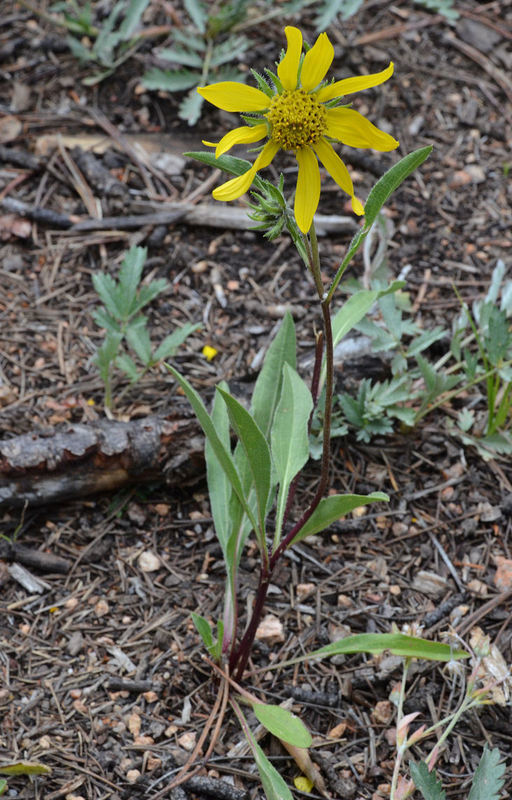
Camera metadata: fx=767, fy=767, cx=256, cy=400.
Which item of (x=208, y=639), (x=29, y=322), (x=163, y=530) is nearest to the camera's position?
(x=208, y=639)

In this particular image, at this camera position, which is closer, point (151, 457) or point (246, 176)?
point (246, 176)

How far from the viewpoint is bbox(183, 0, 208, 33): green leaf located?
329cm

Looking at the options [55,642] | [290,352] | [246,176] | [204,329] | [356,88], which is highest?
[356,88]

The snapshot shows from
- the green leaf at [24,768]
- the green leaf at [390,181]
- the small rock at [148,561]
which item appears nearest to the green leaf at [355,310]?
the green leaf at [390,181]

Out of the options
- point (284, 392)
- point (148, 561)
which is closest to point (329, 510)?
point (284, 392)

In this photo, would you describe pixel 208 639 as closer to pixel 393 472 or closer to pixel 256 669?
pixel 256 669

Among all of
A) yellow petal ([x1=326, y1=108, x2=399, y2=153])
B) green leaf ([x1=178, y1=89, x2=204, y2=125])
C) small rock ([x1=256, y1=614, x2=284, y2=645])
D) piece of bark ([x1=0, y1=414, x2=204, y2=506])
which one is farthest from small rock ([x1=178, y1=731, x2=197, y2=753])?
green leaf ([x1=178, y1=89, x2=204, y2=125])

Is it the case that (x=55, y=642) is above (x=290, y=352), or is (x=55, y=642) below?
below

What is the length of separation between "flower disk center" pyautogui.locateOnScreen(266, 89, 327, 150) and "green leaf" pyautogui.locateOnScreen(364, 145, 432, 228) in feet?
0.56

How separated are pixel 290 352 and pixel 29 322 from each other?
3.57ft

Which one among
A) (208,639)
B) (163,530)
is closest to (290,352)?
(163,530)

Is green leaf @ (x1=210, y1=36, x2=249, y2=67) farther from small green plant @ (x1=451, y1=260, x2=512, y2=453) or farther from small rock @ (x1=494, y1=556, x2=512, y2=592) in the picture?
small rock @ (x1=494, y1=556, x2=512, y2=592)

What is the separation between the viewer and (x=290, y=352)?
6.99 ft

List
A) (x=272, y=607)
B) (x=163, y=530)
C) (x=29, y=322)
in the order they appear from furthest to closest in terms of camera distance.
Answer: (x=29, y=322), (x=163, y=530), (x=272, y=607)
